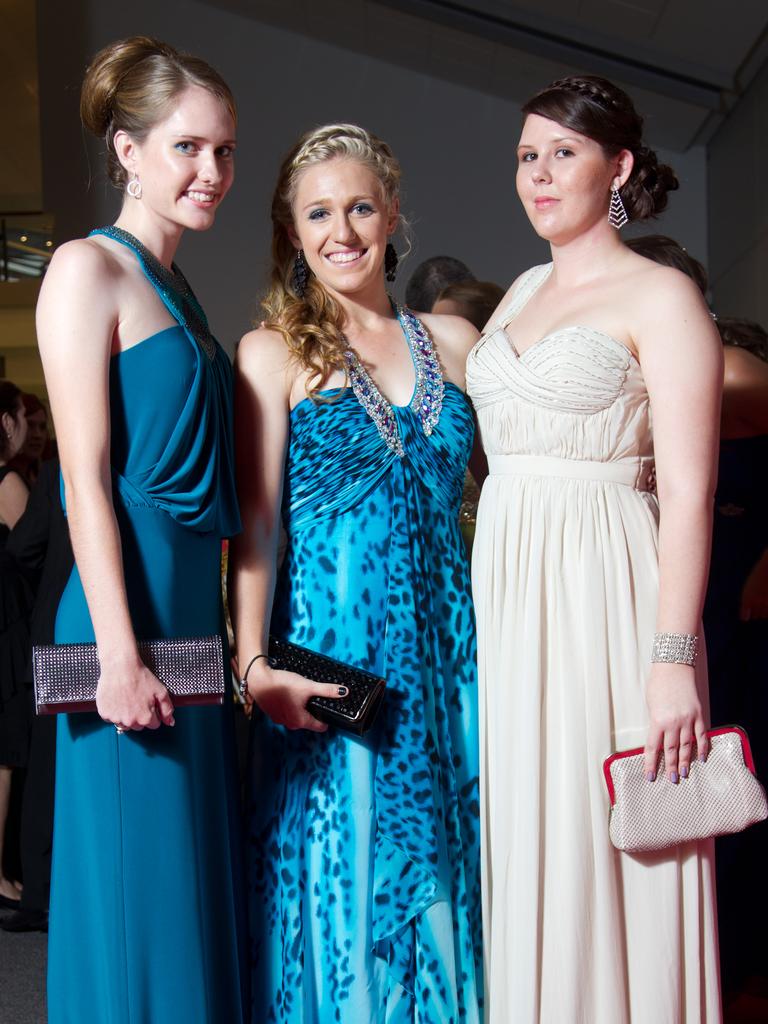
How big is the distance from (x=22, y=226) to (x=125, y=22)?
208 centimetres

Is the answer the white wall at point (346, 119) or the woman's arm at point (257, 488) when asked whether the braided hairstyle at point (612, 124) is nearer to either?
the woman's arm at point (257, 488)

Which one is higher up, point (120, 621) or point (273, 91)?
point (273, 91)

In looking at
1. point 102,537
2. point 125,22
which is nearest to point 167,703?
point 102,537

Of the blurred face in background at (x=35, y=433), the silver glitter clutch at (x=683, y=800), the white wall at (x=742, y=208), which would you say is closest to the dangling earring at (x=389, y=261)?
the silver glitter clutch at (x=683, y=800)

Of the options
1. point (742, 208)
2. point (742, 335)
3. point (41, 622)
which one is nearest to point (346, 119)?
point (742, 208)

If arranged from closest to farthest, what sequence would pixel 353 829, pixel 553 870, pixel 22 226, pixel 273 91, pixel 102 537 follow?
pixel 102 537 → pixel 553 870 → pixel 353 829 → pixel 22 226 → pixel 273 91

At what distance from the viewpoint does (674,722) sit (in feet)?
5.72

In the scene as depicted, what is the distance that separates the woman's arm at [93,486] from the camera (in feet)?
5.51

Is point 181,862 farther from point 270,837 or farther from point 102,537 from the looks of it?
point 102,537

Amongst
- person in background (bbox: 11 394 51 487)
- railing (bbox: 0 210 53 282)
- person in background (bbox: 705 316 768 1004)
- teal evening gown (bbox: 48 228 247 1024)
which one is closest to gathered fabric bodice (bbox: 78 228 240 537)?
teal evening gown (bbox: 48 228 247 1024)

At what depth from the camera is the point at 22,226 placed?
8789 millimetres

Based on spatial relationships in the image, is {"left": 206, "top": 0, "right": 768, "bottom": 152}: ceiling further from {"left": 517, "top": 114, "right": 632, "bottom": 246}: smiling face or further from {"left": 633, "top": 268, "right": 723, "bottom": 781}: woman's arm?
{"left": 633, "top": 268, "right": 723, "bottom": 781}: woman's arm

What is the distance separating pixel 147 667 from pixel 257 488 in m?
0.41

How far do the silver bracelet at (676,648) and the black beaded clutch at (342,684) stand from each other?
43 centimetres
